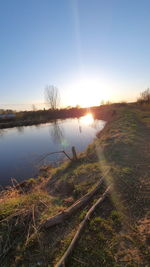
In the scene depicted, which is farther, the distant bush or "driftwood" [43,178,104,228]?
the distant bush

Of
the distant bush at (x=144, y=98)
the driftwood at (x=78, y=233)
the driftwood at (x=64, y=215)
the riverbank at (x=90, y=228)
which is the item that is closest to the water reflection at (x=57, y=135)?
the riverbank at (x=90, y=228)

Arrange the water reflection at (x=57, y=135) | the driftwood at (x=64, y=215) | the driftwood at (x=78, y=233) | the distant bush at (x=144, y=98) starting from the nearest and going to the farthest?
the driftwood at (x=78, y=233), the driftwood at (x=64, y=215), the water reflection at (x=57, y=135), the distant bush at (x=144, y=98)

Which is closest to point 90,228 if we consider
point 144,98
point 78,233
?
point 78,233

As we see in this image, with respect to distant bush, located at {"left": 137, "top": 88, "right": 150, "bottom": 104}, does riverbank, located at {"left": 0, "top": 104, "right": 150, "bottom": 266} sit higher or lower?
lower

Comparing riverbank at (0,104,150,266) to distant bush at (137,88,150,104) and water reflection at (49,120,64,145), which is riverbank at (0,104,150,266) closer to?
water reflection at (49,120,64,145)

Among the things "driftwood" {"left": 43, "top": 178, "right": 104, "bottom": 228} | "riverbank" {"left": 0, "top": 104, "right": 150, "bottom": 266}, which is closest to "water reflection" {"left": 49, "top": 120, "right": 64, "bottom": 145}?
"riverbank" {"left": 0, "top": 104, "right": 150, "bottom": 266}

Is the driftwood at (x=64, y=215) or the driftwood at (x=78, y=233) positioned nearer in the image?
the driftwood at (x=78, y=233)

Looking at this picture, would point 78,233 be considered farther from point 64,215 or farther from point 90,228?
point 64,215

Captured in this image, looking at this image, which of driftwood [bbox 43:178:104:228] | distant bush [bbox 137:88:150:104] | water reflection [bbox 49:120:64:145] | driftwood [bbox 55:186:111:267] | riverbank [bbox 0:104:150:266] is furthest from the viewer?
distant bush [bbox 137:88:150:104]

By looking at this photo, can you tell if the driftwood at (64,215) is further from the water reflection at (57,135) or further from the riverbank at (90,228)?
the water reflection at (57,135)

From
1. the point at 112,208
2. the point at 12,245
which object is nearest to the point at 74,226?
the point at 112,208

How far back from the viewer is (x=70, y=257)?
88.3 inches

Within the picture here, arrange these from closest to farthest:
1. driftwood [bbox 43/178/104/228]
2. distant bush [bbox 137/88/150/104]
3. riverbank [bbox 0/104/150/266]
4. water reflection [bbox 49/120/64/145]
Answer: riverbank [bbox 0/104/150/266] → driftwood [bbox 43/178/104/228] → water reflection [bbox 49/120/64/145] → distant bush [bbox 137/88/150/104]

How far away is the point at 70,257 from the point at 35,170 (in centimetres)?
651
